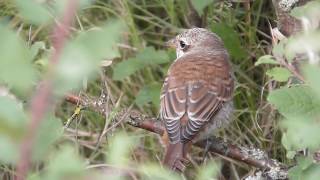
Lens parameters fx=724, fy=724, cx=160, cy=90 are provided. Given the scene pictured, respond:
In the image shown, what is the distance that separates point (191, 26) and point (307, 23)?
3352 mm

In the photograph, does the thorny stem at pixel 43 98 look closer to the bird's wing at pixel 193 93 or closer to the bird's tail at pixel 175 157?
the bird's tail at pixel 175 157

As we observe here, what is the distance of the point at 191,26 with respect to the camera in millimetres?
5039

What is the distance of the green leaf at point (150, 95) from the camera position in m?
4.47

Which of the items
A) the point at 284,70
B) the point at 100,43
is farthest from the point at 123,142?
the point at 284,70

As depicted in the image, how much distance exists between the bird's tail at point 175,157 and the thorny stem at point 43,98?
100.0 inches

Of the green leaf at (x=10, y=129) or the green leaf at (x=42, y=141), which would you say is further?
the green leaf at (x=42, y=141)

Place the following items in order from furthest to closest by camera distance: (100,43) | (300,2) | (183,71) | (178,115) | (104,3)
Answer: (104,3) < (183,71) < (178,115) < (300,2) < (100,43)

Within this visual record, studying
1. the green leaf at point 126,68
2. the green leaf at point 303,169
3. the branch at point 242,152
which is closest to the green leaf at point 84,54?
the green leaf at point 303,169

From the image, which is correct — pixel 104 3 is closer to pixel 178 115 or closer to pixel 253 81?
pixel 253 81

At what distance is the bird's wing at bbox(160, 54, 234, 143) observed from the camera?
3.88 metres

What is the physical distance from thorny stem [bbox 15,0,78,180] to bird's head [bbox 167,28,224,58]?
12.2 ft

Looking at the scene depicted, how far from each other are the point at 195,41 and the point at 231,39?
254mm

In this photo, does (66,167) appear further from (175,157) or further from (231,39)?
(231,39)

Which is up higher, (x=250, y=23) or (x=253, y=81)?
(x=250, y=23)
